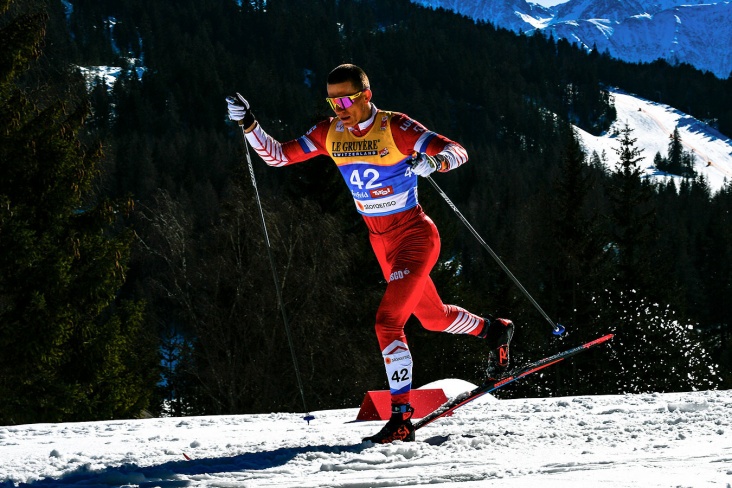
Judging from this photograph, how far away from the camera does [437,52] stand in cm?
14900

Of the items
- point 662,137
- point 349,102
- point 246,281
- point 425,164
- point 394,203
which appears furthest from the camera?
point 662,137

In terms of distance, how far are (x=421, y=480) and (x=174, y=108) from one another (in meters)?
102

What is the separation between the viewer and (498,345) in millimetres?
5449

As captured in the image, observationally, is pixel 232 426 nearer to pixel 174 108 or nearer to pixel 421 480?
Result: pixel 421 480

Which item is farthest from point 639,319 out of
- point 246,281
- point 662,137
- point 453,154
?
point 662,137

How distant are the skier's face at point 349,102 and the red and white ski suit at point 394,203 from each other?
0.18ft

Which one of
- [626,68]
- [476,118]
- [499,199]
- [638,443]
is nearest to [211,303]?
[638,443]

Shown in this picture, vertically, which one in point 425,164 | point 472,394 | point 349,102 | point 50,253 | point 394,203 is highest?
point 349,102

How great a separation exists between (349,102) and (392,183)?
1.89 ft

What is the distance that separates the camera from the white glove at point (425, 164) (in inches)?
185

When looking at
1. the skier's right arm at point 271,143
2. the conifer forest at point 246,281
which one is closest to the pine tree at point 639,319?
the conifer forest at point 246,281

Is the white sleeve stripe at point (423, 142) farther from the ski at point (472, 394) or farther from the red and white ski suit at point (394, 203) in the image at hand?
the ski at point (472, 394)

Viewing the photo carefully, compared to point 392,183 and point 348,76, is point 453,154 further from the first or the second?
point 348,76

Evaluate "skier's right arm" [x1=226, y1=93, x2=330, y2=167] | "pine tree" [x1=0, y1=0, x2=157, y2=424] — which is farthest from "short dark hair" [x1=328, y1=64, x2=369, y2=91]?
"pine tree" [x1=0, y1=0, x2=157, y2=424]
